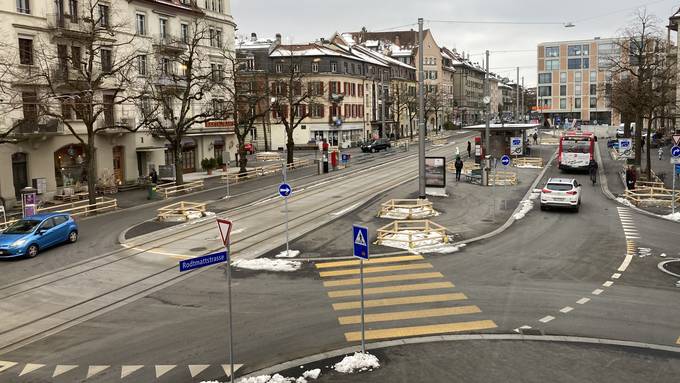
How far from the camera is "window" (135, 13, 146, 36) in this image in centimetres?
4597

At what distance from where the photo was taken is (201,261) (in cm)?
1035

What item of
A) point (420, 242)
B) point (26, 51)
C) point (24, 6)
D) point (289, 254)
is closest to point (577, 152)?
point (420, 242)

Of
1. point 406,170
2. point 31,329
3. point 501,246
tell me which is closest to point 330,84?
point 406,170

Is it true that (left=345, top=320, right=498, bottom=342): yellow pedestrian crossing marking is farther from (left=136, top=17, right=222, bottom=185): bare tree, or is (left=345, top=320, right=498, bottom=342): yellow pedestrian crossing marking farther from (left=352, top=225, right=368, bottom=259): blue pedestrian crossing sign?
(left=136, top=17, right=222, bottom=185): bare tree

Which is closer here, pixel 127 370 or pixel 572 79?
pixel 127 370

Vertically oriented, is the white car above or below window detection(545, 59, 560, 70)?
below

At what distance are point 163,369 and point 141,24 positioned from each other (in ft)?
133

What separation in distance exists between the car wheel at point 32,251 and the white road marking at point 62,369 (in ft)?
39.9

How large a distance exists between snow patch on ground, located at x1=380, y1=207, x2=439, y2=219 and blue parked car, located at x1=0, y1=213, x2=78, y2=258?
13.6 metres

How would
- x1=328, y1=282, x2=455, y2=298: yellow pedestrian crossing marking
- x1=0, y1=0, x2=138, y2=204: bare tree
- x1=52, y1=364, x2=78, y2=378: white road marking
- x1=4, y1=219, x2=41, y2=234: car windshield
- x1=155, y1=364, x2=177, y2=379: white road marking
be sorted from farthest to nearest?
x1=0, y1=0, x2=138, y2=204: bare tree → x1=4, y1=219, x2=41, y2=234: car windshield → x1=328, y1=282, x2=455, y2=298: yellow pedestrian crossing marking → x1=52, y1=364, x2=78, y2=378: white road marking → x1=155, y1=364, x2=177, y2=379: white road marking

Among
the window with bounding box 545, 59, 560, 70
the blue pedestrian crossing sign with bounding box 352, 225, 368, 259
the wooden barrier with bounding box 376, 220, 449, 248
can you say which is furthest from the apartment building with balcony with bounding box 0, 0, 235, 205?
the window with bounding box 545, 59, 560, 70

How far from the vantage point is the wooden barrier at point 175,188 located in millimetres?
39400

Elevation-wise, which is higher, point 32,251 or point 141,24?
point 141,24

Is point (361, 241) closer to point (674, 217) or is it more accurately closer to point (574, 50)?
point (674, 217)
